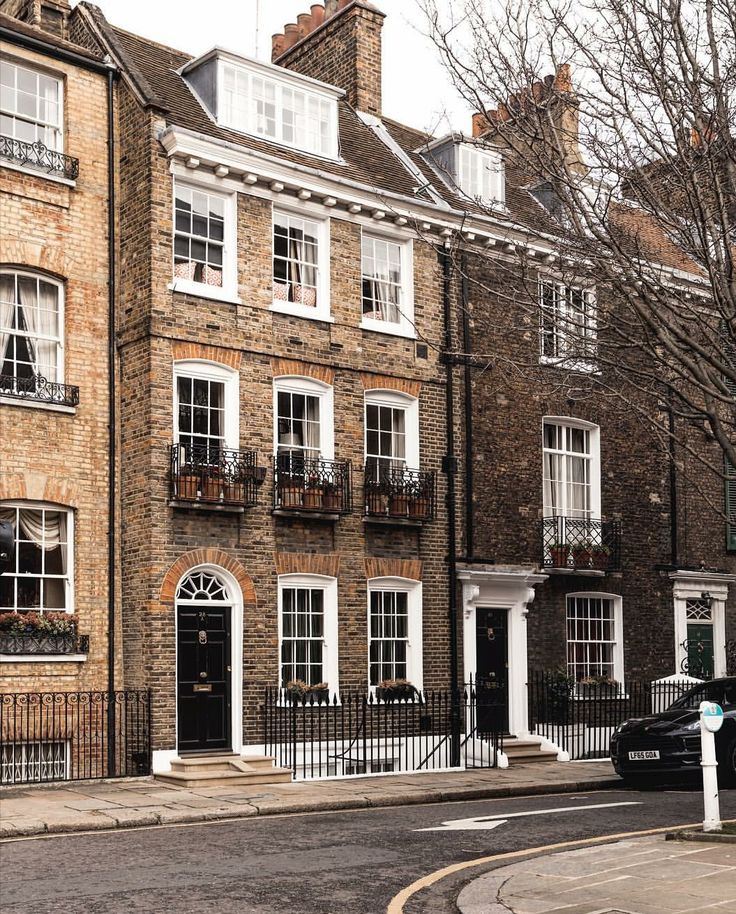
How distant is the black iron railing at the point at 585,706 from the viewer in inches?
885

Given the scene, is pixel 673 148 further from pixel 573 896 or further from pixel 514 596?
pixel 514 596

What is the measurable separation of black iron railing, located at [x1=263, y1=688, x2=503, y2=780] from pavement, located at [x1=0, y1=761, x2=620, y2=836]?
2.44 ft

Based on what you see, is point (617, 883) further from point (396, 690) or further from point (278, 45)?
point (278, 45)

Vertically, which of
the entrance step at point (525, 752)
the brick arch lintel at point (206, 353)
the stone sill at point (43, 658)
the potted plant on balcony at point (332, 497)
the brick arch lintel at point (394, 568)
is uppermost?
the brick arch lintel at point (206, 353)

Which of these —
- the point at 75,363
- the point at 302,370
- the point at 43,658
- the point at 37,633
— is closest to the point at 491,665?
the point at 302,370

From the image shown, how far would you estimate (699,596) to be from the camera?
26.1 metres

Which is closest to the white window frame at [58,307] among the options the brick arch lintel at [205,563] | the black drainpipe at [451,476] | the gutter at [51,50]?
the brick arch lintel at [205,563]

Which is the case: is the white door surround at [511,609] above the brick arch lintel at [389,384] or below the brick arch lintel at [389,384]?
below

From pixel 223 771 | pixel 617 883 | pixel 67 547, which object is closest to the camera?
pixel 617 883

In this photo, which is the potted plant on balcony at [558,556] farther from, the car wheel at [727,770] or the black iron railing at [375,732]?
the car wheel at [727,770]

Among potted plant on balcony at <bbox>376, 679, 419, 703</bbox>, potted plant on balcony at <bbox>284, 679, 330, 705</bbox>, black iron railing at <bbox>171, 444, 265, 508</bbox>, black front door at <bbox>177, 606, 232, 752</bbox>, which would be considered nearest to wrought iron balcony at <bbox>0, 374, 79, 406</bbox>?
black iron railing at <bbox>171, 444, 265, 508</bbox>

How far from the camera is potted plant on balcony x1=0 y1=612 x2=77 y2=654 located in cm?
1725

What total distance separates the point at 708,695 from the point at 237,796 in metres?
7.68

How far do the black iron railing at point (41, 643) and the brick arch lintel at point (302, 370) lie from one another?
210 inches
